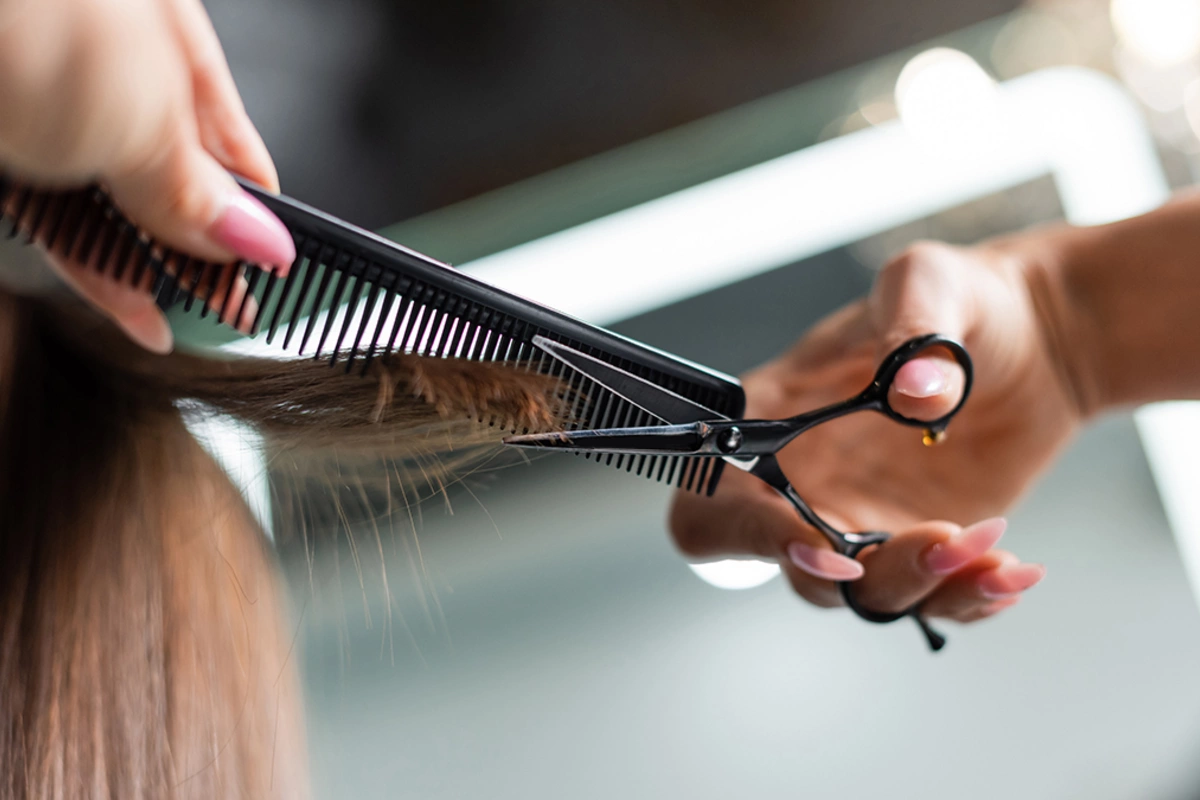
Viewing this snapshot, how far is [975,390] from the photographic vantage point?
69 cm

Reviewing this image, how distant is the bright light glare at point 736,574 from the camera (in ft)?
3.29

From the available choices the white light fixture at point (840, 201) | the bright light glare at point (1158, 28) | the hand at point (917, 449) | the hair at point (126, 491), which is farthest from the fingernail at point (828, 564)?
the bright light glare at point (1158, 28)

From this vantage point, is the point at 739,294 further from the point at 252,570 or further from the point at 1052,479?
the point at 252,570

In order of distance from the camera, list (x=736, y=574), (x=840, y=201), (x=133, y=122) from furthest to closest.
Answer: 1. (x=840, y=201)
2. (x=736, y=574)
3. (x=133, y=122)

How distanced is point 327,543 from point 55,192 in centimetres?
27

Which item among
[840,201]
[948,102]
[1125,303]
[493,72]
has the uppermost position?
[493,72]

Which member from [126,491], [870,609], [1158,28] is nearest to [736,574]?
[870,609]

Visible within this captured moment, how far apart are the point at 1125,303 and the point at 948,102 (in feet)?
2.07

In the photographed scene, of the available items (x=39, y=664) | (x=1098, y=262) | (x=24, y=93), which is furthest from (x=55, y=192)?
(x=1098, y=262)

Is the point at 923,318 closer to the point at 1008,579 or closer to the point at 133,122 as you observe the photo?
the point at 1008,579

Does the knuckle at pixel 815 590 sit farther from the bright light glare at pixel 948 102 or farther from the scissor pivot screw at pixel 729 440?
the bright light glare at pixel 948 102

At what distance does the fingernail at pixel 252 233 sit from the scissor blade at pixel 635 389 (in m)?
0.12

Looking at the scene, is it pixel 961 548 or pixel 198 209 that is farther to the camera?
pixel 961 548

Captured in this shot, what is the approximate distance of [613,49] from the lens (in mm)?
1188
